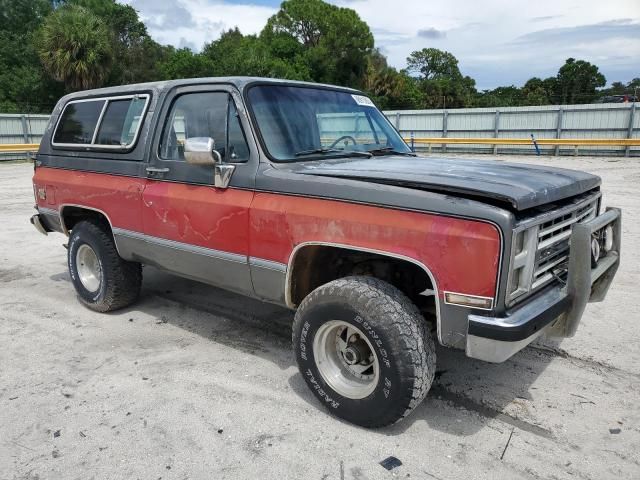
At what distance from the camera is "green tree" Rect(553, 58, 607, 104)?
60719 millimetres

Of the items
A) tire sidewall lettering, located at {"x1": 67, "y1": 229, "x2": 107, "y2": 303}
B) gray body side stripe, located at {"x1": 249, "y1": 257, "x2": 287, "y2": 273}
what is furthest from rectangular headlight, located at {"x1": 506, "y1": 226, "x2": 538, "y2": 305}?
tire sidewall lettering, located at {"x1": 67, "y1": 229, "x2": 107, "y2": 303}

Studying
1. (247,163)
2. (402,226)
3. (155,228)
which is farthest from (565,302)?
(155,228)

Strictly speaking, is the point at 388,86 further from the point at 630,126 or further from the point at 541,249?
the point at 541,249

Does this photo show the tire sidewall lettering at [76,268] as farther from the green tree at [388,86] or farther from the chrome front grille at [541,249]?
the green tree at [388,86]

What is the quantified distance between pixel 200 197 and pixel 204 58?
1494 inches

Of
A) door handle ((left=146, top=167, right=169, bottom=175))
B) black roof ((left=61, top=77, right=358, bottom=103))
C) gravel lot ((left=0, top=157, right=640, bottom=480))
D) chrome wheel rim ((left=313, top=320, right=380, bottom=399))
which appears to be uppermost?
black roof ((left=61, top=77, right=358, bottom=103))

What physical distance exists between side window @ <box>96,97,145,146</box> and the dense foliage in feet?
90.0

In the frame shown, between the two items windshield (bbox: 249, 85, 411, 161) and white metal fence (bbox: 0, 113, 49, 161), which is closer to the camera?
windshield (bbox: 249, 85, 411, 161)

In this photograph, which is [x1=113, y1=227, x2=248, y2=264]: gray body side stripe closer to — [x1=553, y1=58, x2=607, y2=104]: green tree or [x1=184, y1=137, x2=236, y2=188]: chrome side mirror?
[x1=184, y1=137, x2=236, y2=188]: chrome side mirror

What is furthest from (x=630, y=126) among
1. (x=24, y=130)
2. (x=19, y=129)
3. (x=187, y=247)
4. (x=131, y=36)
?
(x=131, y=36)

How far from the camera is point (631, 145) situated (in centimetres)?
1970

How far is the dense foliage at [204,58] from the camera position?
29.0m

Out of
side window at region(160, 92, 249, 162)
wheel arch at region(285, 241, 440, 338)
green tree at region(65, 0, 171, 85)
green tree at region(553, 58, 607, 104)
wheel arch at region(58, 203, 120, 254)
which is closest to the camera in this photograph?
wheel arch at region(285, 241, 440, 338)

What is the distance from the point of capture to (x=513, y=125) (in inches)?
941
